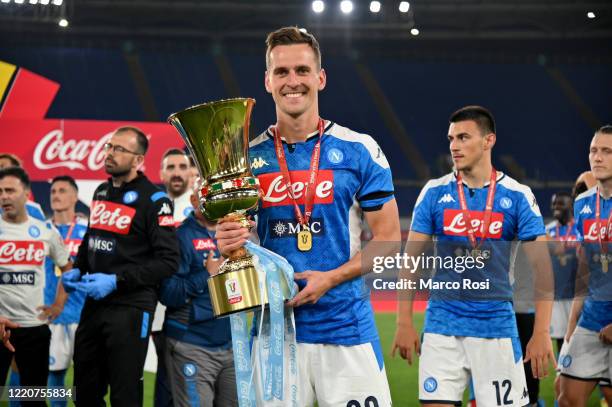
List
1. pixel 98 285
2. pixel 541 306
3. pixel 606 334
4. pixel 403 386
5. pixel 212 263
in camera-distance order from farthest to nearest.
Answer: pixel 403 386 → pixel 606 334 → pixel 212 263 → pixel 98 285 → pixel 541 306

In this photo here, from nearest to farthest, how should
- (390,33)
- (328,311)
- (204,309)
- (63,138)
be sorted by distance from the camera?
(328,311)
(204,309)
(63,138)
(390,33)

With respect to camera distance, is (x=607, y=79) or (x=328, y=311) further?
(x=607, y=79)

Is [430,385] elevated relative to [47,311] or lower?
lower

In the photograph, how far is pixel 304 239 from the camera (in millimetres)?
2902

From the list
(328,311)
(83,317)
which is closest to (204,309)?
(83,317)

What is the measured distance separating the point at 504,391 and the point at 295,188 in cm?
206

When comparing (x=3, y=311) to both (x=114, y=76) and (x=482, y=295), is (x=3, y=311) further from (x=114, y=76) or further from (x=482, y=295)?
(x=114, y=76)

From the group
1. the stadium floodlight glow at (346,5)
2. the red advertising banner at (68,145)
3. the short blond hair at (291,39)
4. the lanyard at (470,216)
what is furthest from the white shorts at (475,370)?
the stadium floodlight glow at (346,5)

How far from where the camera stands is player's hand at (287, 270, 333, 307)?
278cm

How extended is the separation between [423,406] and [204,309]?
1403 mm

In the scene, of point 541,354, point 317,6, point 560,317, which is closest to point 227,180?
point 541,354

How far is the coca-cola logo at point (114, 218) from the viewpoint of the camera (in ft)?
15.1

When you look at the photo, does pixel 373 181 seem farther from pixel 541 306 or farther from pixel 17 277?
pixel 17 277

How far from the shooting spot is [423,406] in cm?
437
